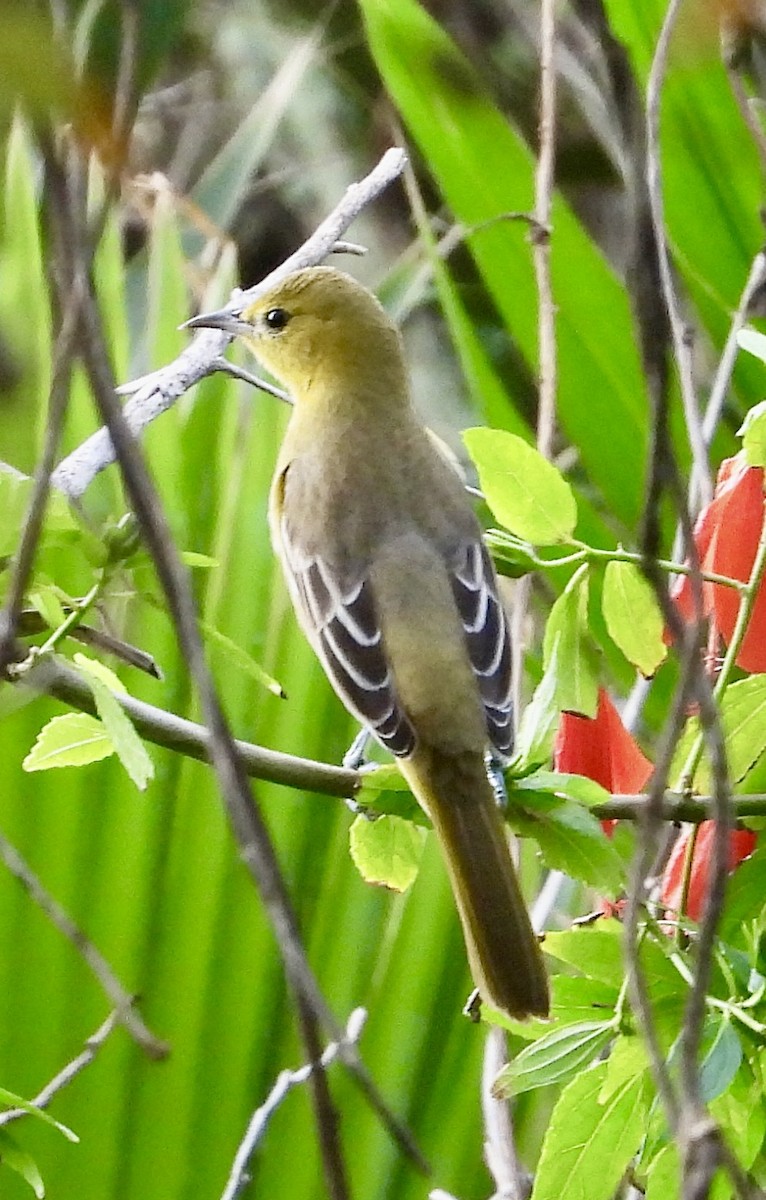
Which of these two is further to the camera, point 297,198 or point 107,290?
point 297,198

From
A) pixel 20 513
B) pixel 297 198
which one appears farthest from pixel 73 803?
pixel 297 198

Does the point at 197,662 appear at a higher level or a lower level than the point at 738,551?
lower

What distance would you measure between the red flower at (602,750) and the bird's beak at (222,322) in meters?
0.70

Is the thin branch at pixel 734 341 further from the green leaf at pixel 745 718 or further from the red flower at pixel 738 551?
the green leaf at pixel 745 718

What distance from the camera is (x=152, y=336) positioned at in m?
1.84

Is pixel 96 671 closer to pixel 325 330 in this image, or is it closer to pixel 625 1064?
pixel 625 1064

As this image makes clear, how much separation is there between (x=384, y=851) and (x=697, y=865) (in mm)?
216

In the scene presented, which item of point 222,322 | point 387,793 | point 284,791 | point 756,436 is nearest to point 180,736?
point 387,793

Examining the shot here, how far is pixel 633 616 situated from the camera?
0.99 metres

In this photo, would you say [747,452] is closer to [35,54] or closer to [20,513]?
[20,513]

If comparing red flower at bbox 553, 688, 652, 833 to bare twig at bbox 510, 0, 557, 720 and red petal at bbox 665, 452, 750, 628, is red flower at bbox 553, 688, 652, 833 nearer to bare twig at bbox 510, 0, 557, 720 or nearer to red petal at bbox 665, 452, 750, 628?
red petal at bbox 665, 452, 750, 628

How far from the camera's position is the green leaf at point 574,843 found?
0.90m

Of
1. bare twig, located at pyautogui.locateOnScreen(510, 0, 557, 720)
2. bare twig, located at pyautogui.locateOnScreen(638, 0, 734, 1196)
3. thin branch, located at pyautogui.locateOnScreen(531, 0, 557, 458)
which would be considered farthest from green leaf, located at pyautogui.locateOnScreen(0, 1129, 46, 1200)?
thin branch, located at pyautogui.locateOnScreen(531, 0, 557, 458)

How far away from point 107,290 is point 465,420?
1.67 metres
